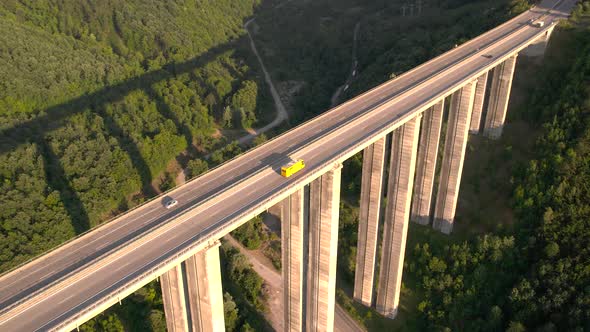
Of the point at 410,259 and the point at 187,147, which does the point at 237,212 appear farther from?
the point at 187,147

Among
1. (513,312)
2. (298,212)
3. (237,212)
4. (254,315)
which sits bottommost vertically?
(254,315)

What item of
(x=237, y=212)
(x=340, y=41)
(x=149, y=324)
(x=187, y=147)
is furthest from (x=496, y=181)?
(x=340, y=41)

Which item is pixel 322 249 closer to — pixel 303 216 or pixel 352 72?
pixel 303 216

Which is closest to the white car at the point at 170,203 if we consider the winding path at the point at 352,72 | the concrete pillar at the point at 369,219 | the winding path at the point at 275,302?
the concrete pillar at the point at 369,219

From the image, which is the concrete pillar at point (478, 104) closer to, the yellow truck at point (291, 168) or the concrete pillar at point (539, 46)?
the concrete pillar at point (539, 46)

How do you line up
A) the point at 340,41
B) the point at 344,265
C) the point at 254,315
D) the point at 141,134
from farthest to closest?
the point at 340,41, the point at 141,134, the point at 344,265, the point at 254,315

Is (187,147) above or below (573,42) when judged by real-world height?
below
